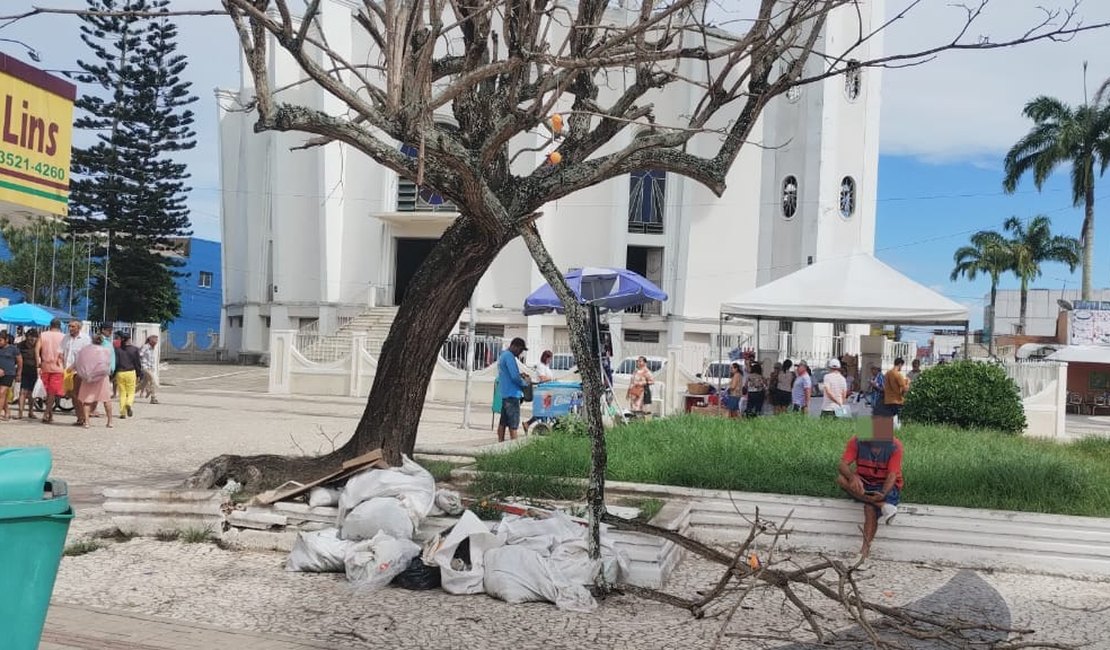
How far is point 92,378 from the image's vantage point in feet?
51.2

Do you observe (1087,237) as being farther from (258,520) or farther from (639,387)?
(258,520)

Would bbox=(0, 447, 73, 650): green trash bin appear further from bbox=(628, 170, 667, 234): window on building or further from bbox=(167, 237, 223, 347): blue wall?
bbox=(167, 237, 223, 347): blue wall

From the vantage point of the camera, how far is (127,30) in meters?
37.9

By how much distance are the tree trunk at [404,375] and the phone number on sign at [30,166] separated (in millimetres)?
6630

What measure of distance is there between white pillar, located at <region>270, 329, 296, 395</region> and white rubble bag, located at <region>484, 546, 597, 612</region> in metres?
21.6

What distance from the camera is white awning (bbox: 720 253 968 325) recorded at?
1501 centimetres

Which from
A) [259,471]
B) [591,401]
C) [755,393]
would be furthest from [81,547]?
[755,393]

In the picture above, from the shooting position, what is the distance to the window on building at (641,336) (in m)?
37.2

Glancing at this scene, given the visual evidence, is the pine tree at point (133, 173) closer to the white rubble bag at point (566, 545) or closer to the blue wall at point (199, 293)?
the blue wall at point (199, 293)

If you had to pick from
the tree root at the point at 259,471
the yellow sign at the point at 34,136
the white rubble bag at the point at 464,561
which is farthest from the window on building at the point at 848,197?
the white rubble bag at the point at 464,561

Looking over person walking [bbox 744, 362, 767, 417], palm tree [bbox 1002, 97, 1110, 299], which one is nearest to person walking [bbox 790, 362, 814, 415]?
person walking [bbox 744, 362, 767, 417]

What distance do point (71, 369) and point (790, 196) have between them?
86.6 feet

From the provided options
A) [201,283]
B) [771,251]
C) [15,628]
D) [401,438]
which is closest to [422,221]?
[771,251]

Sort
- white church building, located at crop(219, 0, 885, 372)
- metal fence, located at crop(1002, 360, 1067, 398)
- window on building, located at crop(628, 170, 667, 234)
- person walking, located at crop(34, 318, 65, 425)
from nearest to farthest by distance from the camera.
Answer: person walking, located at crop(34, 318, 65, 425), metal fence, located at crop(1002, 360, 1067, 398), white church building, located at crop(219, 0, 885, 372), window on building, located at crop(628, 170, 667, 234)
